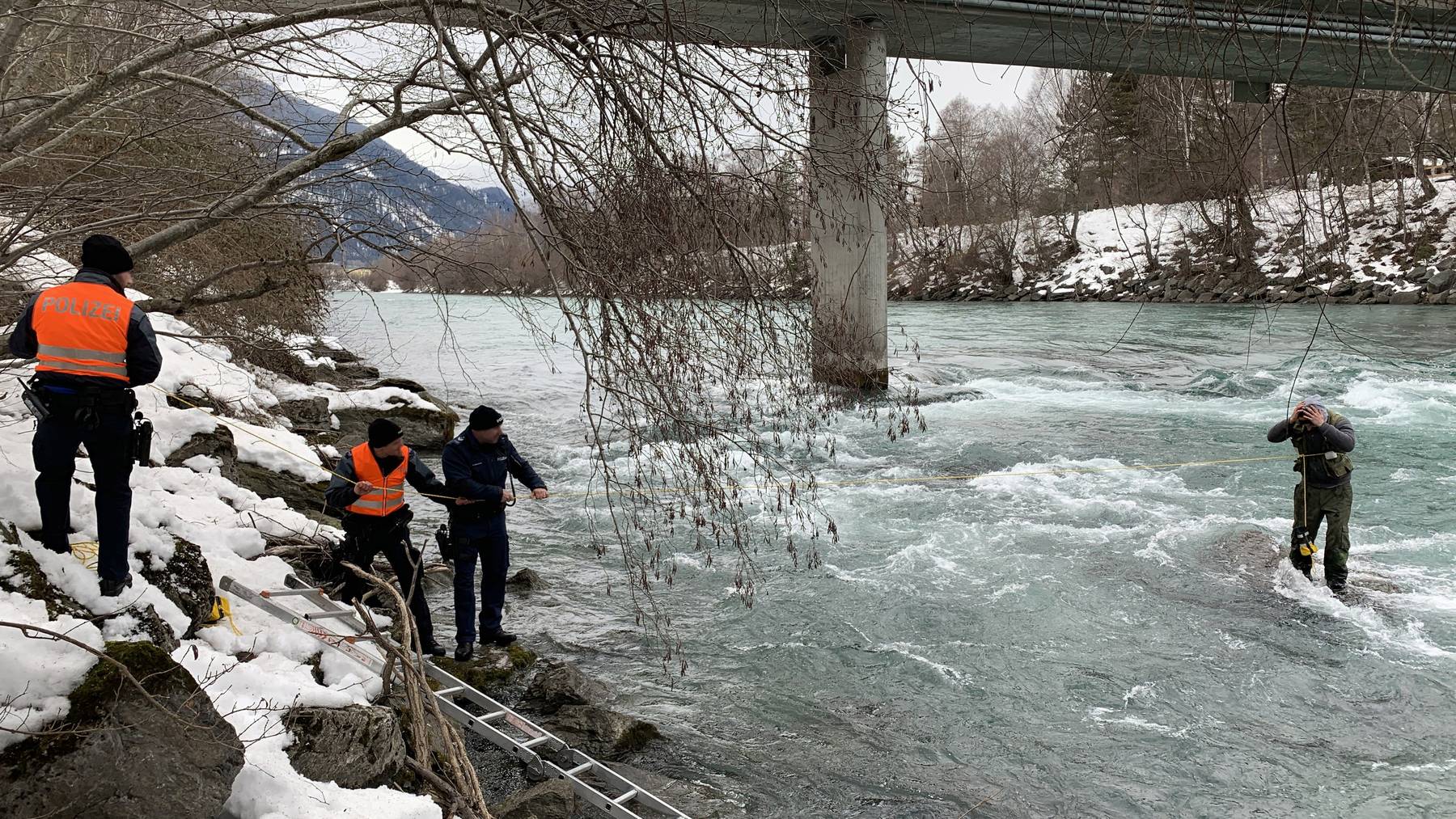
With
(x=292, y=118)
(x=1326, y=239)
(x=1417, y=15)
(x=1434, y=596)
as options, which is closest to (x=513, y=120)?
(x=1326, y=239)

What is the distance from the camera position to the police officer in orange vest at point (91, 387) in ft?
15.3

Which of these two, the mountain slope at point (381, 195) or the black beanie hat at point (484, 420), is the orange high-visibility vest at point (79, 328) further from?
the black beanie hat at point (484, 420)

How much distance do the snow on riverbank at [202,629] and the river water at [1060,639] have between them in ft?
6.25

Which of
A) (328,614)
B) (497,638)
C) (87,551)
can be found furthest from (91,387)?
(497,638)

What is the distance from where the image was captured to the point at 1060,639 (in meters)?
7.83

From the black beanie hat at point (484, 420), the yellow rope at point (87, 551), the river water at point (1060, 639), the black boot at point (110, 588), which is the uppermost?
the black beanie hat at point (484, 420)

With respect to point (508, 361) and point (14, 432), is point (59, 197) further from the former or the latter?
point (508, 361)

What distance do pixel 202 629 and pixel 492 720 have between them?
170 cm

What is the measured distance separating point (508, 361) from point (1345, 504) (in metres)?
22.1

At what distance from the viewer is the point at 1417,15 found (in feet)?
8.97

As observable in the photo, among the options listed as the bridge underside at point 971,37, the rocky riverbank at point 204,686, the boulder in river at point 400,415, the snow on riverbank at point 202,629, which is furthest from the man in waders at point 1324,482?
the boulder in river at point 400,415

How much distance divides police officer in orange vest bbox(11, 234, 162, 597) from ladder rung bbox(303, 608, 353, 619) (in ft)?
4.21

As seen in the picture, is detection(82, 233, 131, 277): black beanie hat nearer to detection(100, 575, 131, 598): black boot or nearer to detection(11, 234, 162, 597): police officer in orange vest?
detection(11, 234, 162, 597): police officer in orange vest

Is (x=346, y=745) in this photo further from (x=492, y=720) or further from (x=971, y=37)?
(x=971, y=37)
